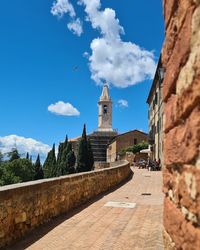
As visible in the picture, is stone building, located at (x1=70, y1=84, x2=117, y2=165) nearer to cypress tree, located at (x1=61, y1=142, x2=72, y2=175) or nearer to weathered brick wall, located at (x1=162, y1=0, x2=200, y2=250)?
cypress tree, located at (x1=61, y1=142, x2=72, y2=175)

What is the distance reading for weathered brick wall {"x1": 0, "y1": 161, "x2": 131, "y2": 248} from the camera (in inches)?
247

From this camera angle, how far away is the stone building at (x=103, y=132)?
106 m

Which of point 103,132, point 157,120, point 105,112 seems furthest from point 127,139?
point 157,120

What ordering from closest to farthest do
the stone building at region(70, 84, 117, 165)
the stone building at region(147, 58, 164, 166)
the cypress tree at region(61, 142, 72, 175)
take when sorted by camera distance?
1. the stone building at region(147, 58, 164, 166)
2. the cypress tree at region(61, 142, 72, 175)
3. the stone building at region(70, 84, 117, 165)

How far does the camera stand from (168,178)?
10.4 feet

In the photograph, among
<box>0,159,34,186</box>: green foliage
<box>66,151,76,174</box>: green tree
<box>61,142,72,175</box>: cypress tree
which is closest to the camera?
<box>0,159,34,186</box>: green foliage

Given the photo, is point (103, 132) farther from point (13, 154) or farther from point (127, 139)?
point (13, 154)

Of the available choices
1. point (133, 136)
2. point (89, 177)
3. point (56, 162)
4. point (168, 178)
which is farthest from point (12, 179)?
point (168, 178)

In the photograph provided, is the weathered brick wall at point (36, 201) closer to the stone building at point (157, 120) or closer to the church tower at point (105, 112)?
the stone building at point (157, 120)

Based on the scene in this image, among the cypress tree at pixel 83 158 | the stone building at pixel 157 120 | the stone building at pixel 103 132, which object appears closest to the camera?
the stone building at pixel 157 120

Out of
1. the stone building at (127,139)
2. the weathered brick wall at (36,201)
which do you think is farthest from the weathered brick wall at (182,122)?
the stone building at (127,139)

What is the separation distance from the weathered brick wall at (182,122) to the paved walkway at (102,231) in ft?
10.6

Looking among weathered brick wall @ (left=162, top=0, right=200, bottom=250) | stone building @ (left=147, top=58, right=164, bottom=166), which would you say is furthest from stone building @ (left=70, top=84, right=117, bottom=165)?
weathered brick wall @ (left=162, top=0, right=200, bottom=250)

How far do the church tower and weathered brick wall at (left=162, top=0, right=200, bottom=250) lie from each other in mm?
111602
